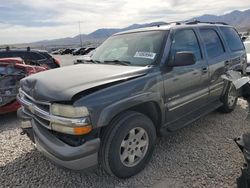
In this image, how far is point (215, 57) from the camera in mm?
4605

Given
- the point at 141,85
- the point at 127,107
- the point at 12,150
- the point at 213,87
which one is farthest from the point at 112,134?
the point at 213,87

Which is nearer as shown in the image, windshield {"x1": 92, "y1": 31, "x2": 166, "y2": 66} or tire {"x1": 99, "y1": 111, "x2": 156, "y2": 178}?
tire {"x1": 99, "y1": 111, "x2": 156, "y2": 178}

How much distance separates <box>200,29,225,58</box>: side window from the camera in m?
4.52

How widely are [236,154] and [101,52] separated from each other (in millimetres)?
2614

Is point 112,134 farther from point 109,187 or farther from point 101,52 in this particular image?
point 101,52

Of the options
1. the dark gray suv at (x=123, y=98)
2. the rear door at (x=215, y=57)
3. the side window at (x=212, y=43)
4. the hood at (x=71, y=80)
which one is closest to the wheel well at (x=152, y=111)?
the dark gray suv at (x=123, y=98)

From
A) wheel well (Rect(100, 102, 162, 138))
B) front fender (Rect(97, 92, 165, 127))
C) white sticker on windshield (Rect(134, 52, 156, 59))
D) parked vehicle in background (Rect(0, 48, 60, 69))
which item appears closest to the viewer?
front fender (Rect(97, 92, 165, 127))

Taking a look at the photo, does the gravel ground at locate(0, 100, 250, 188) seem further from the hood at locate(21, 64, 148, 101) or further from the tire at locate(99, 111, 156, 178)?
the hood at locate(21, 64, 148, 101)

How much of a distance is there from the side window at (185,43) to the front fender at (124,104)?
2.14 feet

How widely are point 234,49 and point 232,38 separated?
27 centimetres

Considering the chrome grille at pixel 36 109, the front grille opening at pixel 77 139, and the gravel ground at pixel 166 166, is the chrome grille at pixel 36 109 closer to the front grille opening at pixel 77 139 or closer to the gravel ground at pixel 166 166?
the front grille opening at pixel 77 139

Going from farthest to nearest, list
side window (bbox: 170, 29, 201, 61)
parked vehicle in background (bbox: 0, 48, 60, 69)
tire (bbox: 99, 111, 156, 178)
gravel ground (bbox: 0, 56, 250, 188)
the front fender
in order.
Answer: parked vehicle in background (bbox: 0, 48, 60, 69) < side window (bbox: 170, 29, 201, 61) < gravel ground (bbox: 0, 56, 250, 188) < tire (bbox: 99, 111, 156, 178) < the front fender

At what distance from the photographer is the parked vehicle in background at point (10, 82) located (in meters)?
5.34

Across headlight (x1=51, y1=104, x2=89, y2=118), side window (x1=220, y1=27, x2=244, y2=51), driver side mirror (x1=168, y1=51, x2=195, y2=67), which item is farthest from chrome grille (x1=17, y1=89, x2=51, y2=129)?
side window (x1=220, y1=27, x2=244, y2=51)
